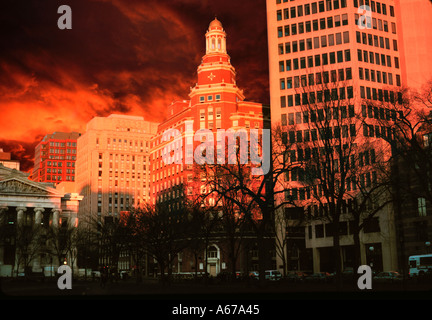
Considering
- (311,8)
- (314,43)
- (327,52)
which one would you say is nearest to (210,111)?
(314,43)

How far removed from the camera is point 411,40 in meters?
108

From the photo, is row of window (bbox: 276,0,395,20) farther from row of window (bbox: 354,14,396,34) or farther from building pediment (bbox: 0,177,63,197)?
building pediment (bbox: 0,177,63,197)

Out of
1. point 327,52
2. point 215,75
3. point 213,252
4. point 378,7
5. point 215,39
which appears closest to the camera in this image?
point 327,52

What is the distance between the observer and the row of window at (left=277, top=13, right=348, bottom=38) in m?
110

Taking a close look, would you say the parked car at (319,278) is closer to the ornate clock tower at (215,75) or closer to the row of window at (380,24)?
the row of window at (380,24)

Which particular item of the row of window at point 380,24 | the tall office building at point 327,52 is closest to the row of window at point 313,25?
the tall office building at point 327,52

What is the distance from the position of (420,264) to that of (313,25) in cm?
5992

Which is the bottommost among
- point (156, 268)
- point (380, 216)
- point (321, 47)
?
point (156, 268)

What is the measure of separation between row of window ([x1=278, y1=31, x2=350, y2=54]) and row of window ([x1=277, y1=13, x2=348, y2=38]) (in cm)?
209

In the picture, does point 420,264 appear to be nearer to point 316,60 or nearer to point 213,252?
point 316,60

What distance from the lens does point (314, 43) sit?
11150 cm
